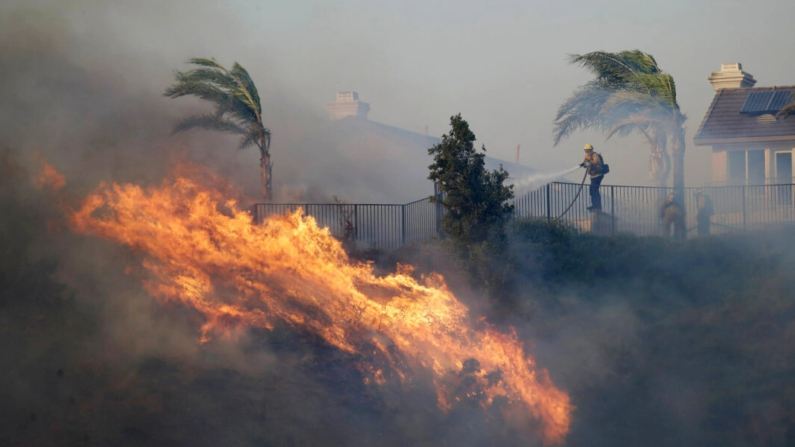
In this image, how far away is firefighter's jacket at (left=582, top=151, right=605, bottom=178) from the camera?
712 inches

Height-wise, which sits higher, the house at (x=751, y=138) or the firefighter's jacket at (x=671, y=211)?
the house at (x=751, y=138)

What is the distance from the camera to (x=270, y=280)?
14414mm

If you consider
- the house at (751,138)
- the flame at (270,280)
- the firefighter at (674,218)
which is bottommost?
the flame at (270,280)

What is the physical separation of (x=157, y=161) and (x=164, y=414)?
767 centimetres

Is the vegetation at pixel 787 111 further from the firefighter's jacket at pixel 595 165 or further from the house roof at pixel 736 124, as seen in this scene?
the firefighter's jacket at pixel 595 165

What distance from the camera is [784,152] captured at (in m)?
21.9

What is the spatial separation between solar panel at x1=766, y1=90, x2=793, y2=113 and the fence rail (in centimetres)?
466

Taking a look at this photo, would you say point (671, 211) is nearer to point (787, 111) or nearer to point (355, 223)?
point (787, 111)

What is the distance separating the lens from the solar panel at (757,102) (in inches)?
889

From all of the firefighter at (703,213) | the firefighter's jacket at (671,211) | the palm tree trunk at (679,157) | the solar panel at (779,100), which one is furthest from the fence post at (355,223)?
the solar panel at (779,100)

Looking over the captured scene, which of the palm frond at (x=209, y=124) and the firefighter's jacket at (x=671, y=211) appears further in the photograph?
the palm frond at (x=209, y=124)

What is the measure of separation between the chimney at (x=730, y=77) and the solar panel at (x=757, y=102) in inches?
40.4

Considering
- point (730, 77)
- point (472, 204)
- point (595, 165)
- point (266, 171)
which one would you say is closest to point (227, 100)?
point (266, 171)

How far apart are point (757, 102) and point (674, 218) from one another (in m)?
8.50
